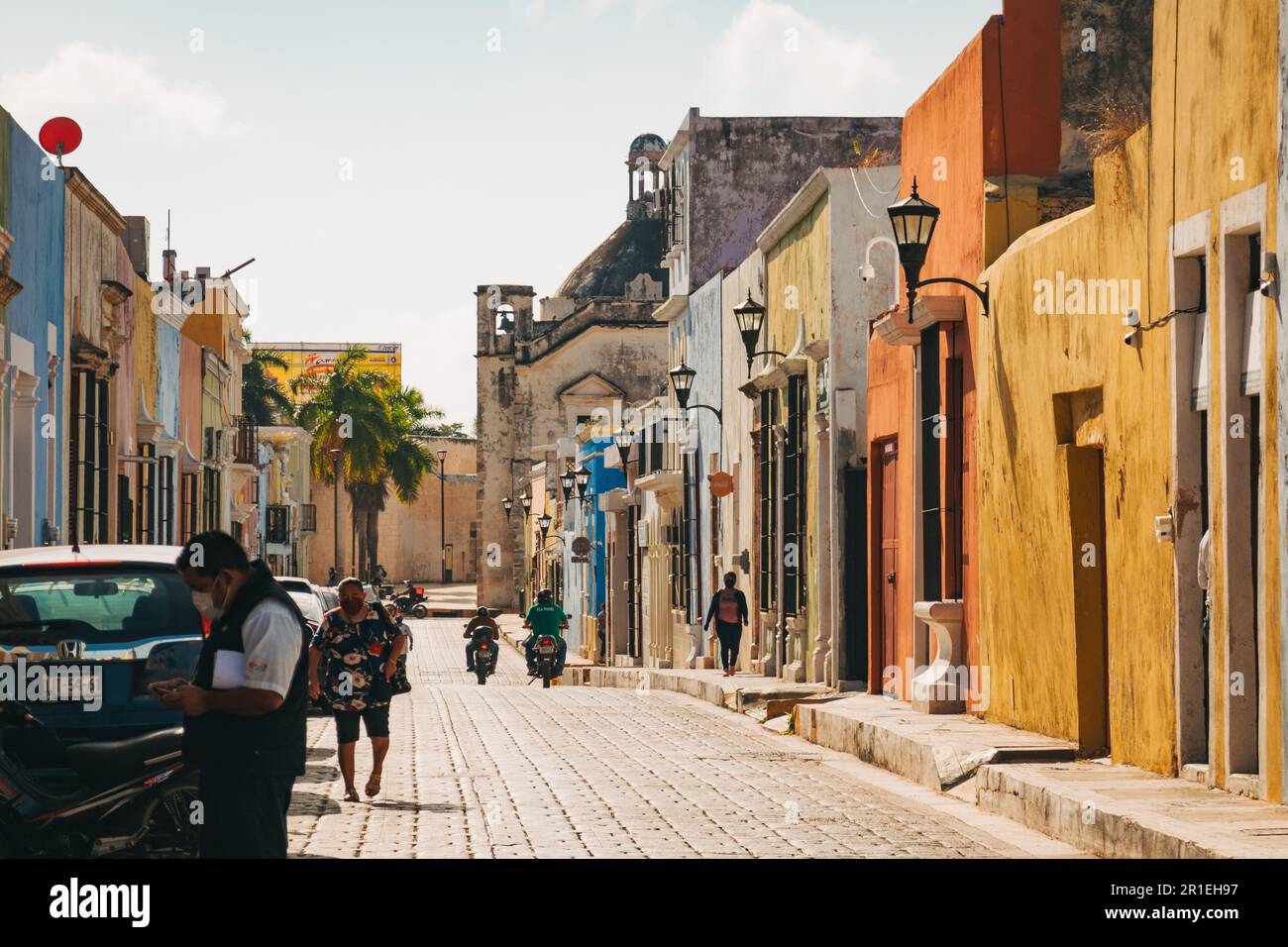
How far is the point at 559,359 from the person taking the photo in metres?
70.9

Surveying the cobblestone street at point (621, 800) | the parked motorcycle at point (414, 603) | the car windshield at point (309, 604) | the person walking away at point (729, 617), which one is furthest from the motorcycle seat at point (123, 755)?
the parked motorcycle at point (414, 603)

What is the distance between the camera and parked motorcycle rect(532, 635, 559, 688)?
110ft

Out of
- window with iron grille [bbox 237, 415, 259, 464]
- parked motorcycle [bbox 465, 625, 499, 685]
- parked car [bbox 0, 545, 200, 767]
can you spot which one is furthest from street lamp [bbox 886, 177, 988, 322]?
window with iron grille [bbox 237, 415, 259, 464]

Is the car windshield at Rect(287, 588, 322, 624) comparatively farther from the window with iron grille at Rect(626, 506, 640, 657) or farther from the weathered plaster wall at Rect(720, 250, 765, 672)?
the window with iron grille at Rect(626, 506, 640, 657)

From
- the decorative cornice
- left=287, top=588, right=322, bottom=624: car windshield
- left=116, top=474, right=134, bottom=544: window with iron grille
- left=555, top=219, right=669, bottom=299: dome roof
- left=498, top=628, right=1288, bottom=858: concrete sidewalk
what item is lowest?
left=498, top=628, right=1288, bottom=858: concrete sidewalk

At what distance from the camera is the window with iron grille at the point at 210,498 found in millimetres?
42281

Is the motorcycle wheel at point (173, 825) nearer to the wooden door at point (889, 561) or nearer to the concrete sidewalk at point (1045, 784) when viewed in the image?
the concrete sidewalk at point (1045, 784)

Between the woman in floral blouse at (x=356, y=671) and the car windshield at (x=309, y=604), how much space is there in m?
8.37

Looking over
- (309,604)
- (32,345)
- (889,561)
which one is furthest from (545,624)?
(889,561)

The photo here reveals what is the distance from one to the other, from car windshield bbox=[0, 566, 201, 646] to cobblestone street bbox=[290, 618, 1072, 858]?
1576 mm

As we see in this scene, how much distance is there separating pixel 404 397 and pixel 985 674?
70635 mm

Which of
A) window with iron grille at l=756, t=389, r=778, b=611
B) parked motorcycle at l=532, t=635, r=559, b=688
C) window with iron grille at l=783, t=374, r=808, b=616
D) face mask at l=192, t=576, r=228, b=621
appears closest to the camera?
face mask at l=192, t=576, r=228, b=621

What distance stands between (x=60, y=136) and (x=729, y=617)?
11024 mm
